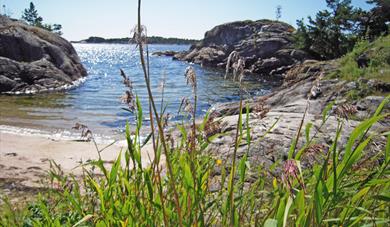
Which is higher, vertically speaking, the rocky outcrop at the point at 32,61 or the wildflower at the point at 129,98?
the wildflower at the point at 129,98

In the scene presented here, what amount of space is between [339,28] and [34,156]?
34.2 m

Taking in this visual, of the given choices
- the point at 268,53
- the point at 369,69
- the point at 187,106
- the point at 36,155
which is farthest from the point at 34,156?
the point at 268,53

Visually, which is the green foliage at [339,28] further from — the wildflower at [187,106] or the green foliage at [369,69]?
the wildflower at [187,106]

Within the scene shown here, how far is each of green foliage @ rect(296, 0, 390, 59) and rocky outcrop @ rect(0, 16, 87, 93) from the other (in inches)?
972

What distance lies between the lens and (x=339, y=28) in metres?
35.5

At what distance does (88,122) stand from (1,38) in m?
14.0

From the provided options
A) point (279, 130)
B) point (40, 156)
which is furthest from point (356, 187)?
point (40, 156)

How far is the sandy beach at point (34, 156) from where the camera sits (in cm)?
639

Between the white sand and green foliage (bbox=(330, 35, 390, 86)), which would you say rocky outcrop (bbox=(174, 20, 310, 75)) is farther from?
the white sand

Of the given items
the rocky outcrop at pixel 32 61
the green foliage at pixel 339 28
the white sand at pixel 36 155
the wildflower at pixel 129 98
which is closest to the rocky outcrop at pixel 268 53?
the green foliage at pixel 339 28

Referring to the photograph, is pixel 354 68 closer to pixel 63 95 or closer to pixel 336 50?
pixel 63 95

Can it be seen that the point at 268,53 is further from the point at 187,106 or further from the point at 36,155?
the point at 187,106

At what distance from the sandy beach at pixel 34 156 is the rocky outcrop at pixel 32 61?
1190cm

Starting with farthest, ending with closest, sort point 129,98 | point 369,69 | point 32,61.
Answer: point 32,61
point 369,69
point 129,98
